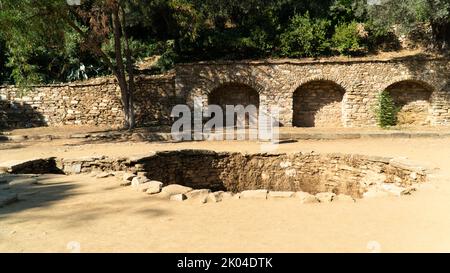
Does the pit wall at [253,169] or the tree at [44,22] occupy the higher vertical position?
the tree at [44,22]

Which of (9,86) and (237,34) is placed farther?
(237,34)

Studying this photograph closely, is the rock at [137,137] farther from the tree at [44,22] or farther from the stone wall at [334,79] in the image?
the stone wall at [334,79]

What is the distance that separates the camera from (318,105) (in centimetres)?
1669

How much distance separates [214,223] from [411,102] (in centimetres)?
1365

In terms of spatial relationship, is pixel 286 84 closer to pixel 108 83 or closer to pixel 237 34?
pixel 237 34

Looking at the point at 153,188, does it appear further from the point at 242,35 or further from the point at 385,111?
the point at 242,35

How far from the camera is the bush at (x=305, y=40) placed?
57.9 feet

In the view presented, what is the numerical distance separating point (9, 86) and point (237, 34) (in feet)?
33.8

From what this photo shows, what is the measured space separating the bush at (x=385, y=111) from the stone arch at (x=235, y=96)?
15.8 ft

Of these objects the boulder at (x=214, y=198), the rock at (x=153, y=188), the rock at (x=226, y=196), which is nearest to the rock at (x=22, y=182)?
the rock at (x=153, y=188)

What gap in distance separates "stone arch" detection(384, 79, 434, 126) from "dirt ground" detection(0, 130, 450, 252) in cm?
926

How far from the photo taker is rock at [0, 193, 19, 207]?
20.0 feet

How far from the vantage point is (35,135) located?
14.4 metres
